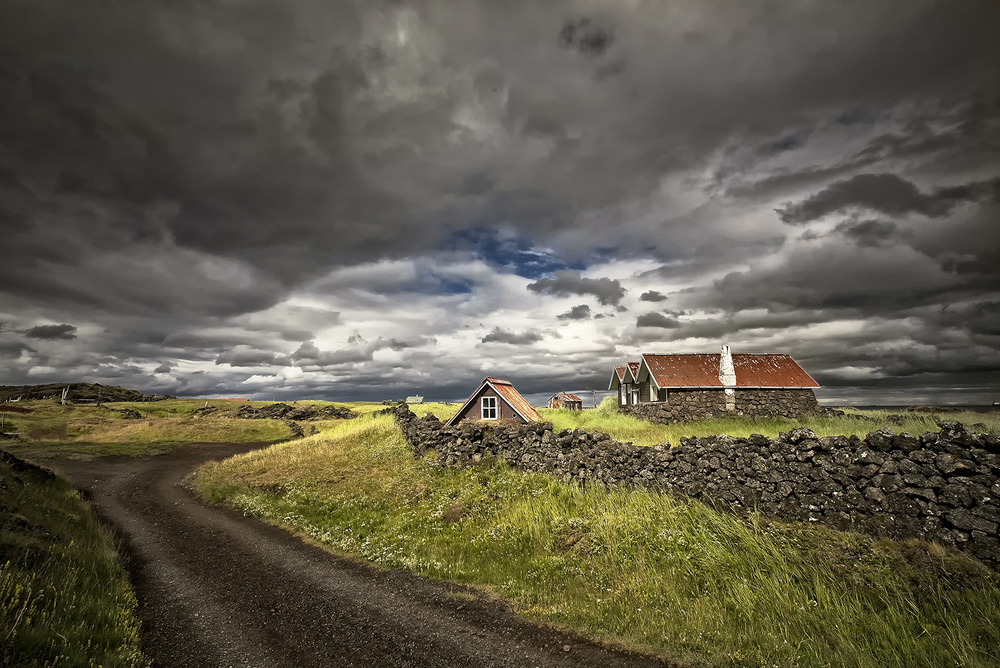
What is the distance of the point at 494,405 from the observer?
2927cm

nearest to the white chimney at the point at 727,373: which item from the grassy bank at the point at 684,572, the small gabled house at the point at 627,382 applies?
the small gabled house at the point at 627,382

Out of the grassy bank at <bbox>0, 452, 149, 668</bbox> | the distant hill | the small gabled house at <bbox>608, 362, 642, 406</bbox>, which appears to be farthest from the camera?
the distant hill

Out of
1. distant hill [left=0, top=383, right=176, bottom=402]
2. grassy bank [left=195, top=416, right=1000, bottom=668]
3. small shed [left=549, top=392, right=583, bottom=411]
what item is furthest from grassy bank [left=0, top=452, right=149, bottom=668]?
distant hill [left=0, top=383, right=176, bottom=402]

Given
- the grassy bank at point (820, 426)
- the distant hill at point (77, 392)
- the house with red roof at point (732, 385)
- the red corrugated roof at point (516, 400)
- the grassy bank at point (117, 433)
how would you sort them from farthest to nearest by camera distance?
the distant hill at point (77, 392)
the house with red roof at point (732, 385)
the grassy bank at point (117, 433)
the red corrugated roof at point (516, 400)
the grassy bank at point (820, 426)

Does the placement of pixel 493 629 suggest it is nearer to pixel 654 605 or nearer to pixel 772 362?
pixel 654 605

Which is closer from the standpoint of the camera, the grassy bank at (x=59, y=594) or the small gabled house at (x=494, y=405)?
the grassy bank at (x=59, y=594)

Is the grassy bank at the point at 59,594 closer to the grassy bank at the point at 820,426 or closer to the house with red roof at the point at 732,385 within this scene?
the grassy bank at the point at 820,426

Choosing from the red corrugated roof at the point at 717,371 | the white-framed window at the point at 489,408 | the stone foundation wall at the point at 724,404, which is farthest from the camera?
the red corrugated roof at the point at 717,371

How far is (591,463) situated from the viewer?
699 inches

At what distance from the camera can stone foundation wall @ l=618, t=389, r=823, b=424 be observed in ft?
130

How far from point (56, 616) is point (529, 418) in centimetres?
2217

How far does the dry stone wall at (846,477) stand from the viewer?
377 inches

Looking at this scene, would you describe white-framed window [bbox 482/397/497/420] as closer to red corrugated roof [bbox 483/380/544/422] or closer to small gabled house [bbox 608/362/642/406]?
red corrugated roof [bbox 483/380/544/422]

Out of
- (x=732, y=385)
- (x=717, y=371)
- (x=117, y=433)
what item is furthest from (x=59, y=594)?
(x=117, y=433)
